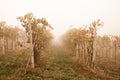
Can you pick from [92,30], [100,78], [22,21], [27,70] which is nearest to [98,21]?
[92,30]

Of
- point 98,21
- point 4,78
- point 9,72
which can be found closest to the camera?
point 4,78

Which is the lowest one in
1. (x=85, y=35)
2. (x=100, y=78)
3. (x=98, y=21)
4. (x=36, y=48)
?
(x=100, y=78)

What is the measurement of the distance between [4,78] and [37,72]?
17.9ft

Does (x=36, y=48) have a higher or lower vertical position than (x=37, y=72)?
higher

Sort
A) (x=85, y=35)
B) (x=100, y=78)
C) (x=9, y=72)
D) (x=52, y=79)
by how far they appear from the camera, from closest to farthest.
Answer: (x=52, y=79), (x=9, y=72), (x=100, y=78), (x=85, y=35)

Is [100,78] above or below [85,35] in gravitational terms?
below

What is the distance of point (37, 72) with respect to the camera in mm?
24281

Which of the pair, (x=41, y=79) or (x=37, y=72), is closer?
(x=41, y=79)

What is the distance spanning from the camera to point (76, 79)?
2223 centimetres

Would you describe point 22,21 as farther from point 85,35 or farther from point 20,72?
point 85,35

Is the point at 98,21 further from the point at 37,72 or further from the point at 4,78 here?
the point at 4,78

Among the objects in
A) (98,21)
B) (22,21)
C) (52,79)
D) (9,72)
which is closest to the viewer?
(52,79)

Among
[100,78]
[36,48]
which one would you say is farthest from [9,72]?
[100,78]

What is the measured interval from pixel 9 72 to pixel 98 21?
710 inches
